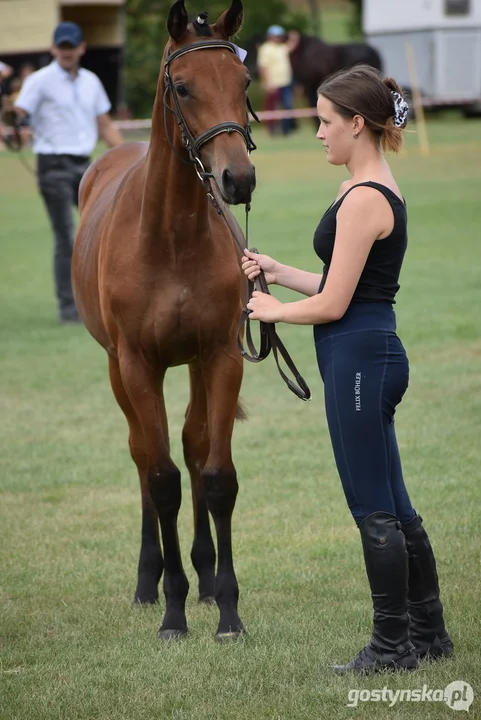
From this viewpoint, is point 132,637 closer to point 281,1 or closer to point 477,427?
point 477,427

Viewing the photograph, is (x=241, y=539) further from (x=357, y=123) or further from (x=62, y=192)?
(x=62, y=192)

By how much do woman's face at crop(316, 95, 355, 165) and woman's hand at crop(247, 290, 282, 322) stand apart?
0.52m

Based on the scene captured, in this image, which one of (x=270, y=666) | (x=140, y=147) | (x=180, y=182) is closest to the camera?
(x=270, y=666)

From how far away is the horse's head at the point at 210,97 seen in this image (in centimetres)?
399

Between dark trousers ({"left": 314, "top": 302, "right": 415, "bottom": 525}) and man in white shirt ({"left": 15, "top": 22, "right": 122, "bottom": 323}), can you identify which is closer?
dark trousers ({"left": 314, "top": 302, "right": 415, "bottom": 525})

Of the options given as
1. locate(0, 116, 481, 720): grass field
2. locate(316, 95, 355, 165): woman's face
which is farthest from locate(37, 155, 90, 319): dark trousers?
locate(316, 95, 355, 165): woman's face

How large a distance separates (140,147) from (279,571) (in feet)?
9.08

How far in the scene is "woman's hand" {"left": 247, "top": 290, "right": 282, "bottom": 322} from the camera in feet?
12.6

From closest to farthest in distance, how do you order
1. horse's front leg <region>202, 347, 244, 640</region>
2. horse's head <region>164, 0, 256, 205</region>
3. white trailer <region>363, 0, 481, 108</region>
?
1. horse's head <region>164, 0, 256, 205</region>
2. horse's front leg <region>202, 347, 244, 640</region>
3. white trailer <region>363, 0, 481, 108</region>

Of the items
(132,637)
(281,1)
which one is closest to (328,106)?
(132,637)

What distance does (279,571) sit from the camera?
526cm

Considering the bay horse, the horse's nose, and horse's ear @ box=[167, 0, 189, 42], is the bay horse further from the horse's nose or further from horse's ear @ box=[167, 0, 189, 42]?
the horse's nose

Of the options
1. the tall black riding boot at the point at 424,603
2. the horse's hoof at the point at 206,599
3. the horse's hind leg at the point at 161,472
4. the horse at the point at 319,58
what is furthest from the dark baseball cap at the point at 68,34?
the horse at the point at 319,58

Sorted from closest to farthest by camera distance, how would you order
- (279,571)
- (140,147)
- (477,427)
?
(279,571) < (140,147) < (477,427)
